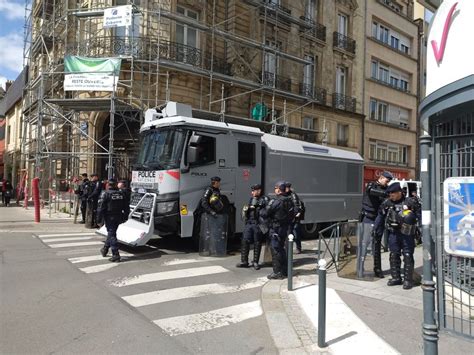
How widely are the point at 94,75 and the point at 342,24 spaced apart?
63.4ft

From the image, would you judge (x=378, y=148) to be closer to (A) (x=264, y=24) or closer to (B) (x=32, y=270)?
(A) (x=264, y=24)

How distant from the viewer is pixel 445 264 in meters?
5.10

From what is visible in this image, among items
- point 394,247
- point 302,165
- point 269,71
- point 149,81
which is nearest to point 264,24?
point 269,71

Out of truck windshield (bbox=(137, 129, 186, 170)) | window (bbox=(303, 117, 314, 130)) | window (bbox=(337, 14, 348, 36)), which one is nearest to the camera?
truck windshield (bbox=(137, 129, 186, 170))

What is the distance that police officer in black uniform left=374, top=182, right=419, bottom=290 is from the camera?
22.4 feet

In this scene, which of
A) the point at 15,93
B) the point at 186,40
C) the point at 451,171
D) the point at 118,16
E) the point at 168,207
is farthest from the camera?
the point at 15,93

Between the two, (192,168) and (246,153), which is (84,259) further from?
(246,153)

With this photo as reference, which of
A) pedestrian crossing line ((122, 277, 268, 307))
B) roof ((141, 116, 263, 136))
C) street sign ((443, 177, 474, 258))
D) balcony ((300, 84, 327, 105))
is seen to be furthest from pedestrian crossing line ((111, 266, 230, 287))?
balcony ((300, 84, 327, 105))

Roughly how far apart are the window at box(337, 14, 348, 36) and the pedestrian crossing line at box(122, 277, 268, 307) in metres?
25.3

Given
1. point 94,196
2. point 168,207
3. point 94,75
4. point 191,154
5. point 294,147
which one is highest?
point 94,75

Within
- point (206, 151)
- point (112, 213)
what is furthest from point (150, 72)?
A: point (112, 213)

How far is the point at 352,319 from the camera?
5270 mm

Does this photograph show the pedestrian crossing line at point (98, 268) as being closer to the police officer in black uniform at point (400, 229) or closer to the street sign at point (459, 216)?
the police officer in black uniform at point (400, 229)

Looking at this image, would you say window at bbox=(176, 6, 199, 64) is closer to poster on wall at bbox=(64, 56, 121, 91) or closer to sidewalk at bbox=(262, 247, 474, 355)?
poster on wall at bbox=(64, 56, 121, 91)
